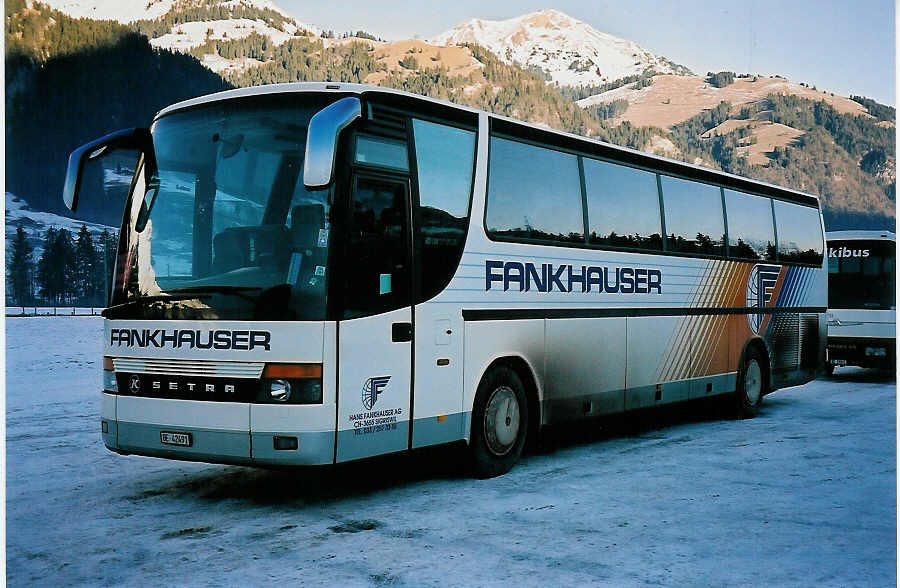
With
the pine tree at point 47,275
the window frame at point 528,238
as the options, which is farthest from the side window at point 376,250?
the pine tree at point 47,275

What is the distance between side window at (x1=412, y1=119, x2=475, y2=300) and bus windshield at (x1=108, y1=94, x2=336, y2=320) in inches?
43.5

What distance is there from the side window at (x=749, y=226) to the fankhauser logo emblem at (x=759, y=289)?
0.18 meters

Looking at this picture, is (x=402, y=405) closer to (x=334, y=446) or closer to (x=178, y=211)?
(x=334, y=446)

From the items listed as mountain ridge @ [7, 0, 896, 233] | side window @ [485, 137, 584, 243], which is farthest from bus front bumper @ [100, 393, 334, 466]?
mountain ridge @ [7, 0, 896, 233]

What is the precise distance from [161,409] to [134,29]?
206529 millimetres

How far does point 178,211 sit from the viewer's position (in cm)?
792

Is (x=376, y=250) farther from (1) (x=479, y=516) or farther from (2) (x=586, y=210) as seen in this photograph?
(2) (x=586, y=210)

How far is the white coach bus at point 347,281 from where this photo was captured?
24.1 ft

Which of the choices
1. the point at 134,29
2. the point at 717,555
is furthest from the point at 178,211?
the point at 134,29

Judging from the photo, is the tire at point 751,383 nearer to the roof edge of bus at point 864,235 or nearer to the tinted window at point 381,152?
the tinted window at point 381,152

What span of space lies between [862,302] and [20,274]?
9834cm

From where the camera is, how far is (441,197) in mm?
8703

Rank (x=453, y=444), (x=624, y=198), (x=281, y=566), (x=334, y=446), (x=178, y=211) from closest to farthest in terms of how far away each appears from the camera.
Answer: (x=281, y=566) → (x=334, y=446) → (x=178, y=211) → (x=453, y=444) → (x=624, y=198)

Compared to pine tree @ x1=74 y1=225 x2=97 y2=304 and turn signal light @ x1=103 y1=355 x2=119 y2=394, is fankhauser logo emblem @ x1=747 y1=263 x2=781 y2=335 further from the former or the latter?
pine tree @ x1=74 y1=225 x2=97 y2=304
